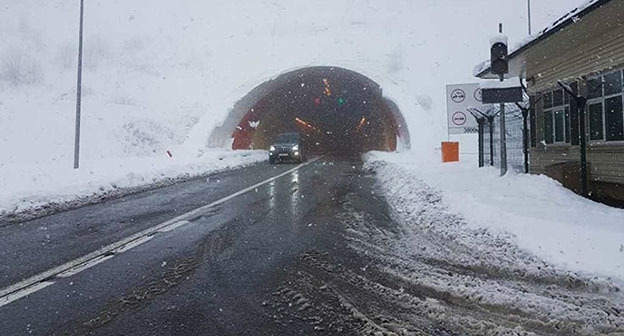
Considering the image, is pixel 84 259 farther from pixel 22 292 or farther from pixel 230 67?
pixel 230 67

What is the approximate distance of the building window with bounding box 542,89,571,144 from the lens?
13.0 meters

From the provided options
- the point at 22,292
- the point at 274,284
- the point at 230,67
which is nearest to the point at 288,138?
the point at 230,67

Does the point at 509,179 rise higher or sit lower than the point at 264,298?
higher

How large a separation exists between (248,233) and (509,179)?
7.29 m

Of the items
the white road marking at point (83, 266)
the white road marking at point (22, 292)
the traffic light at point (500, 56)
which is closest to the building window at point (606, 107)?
the traffic light at point (500, 56)

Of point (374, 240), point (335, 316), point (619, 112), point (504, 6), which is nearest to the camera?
point (335, 316)

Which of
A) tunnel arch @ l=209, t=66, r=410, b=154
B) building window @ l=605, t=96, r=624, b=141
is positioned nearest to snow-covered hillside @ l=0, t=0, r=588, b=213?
tunnel arch @ l=209, t=66, r=410, b=154

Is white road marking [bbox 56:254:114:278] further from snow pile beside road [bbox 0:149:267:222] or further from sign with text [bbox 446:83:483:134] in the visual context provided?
sign with text [bbox 446:83:483:134]

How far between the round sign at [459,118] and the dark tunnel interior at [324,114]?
47.3ft

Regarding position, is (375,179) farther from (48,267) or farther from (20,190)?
(48,267)

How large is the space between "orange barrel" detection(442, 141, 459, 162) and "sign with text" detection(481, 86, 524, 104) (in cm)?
1038

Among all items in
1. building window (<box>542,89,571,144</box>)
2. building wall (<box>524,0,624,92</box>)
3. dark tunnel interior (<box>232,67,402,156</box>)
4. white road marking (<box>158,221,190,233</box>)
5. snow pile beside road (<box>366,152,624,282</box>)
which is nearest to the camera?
snow pile beside road (<box>366,152,624,282</box>)

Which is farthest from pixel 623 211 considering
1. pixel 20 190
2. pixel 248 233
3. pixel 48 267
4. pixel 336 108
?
pixel 336 108

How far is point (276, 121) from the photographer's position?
4631cm
